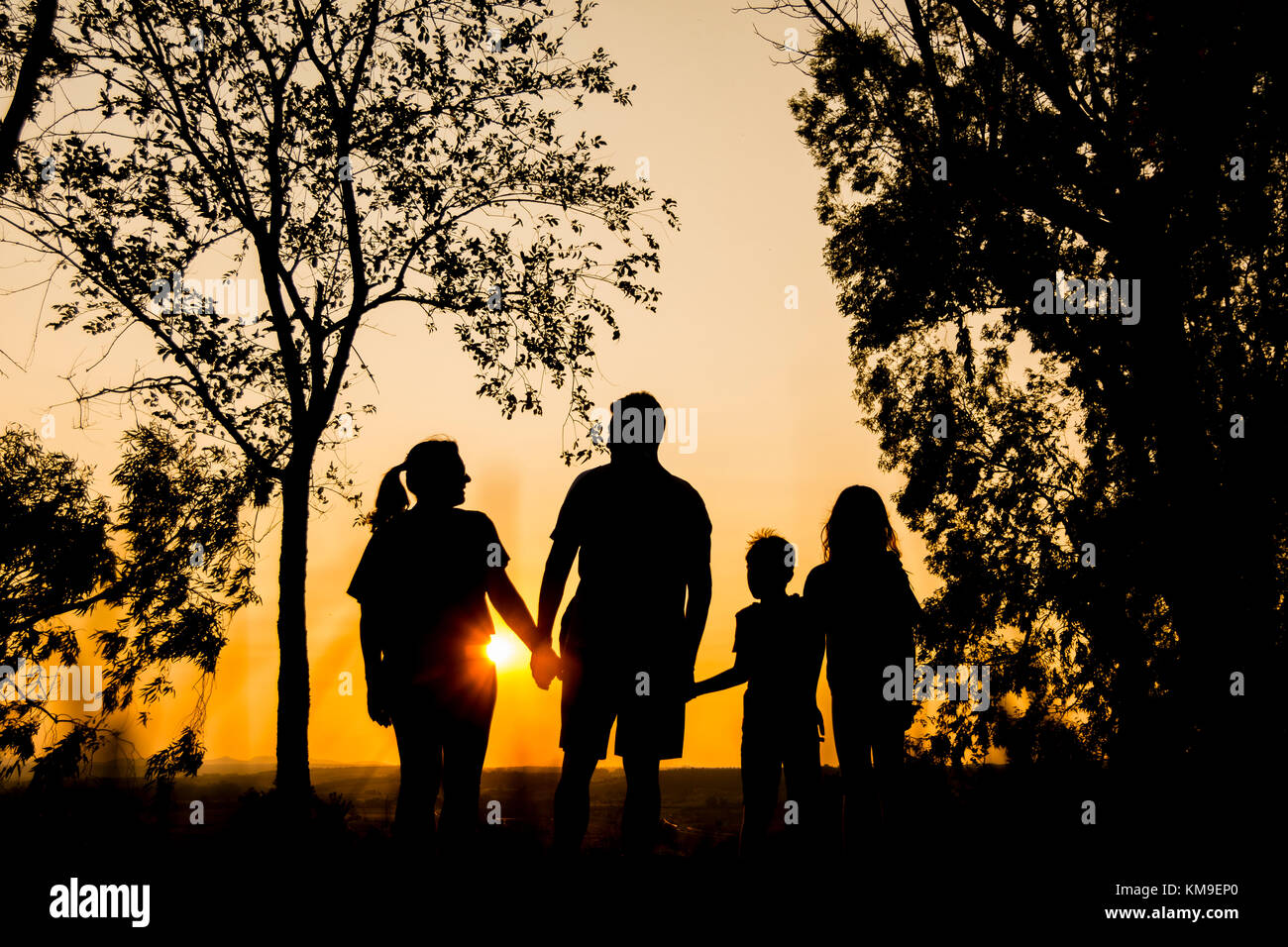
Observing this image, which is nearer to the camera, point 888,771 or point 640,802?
point 640,802

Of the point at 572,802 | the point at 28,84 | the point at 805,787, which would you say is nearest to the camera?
the point at 572,802

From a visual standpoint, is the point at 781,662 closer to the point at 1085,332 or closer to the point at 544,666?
the point at 544,666

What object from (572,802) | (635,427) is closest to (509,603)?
(572,802)

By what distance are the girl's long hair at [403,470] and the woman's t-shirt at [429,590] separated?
0.23 meters

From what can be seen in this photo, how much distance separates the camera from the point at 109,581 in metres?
20.8

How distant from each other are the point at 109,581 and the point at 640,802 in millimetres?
21980

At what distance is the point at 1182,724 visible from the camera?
1277 cm

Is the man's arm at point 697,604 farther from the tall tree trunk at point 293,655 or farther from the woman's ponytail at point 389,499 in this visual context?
the tall tree trunk at point 293,655

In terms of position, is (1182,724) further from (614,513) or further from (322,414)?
(322,414)

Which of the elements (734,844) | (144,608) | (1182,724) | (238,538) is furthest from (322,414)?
(1182,724)

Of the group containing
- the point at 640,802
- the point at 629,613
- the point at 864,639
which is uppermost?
the point at 629,613

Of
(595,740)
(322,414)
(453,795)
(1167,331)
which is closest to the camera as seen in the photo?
(595,740)
